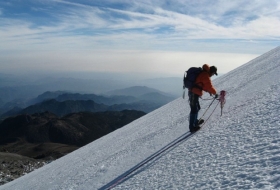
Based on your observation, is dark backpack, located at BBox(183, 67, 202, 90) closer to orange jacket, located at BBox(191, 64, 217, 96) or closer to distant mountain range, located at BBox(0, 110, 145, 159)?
orange jacket, located at BBox(191, 64, 217, 96)

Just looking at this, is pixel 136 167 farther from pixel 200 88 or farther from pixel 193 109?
pixel 200 88

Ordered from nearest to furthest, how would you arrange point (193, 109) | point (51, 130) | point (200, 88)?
point (200, 88) < point (193, 109) < point (51, 130)

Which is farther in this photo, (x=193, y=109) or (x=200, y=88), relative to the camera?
(x=193, y=109)

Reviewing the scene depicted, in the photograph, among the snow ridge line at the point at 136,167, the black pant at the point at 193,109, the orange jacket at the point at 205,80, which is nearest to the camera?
the snow ridge line at the point at 136,167

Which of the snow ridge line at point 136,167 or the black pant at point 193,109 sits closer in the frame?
the snow ridge line at point 136,167

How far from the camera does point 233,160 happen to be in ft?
19.9

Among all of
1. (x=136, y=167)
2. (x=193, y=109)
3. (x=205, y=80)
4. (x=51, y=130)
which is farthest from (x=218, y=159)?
(x=51, y=130)

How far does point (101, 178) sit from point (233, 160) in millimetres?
4999

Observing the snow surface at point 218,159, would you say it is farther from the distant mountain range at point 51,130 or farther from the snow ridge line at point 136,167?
the distant mountain range at point 51,130

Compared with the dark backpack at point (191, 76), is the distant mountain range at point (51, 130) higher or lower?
lower

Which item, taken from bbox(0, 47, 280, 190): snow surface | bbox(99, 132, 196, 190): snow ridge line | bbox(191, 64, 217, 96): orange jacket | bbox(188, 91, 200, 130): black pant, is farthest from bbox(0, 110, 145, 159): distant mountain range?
bbox(191, 64, 217, 96): orange jacket

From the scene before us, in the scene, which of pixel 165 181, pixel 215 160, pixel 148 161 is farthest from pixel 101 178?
pixel 215 160

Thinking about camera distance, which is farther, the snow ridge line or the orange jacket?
the orange jacket

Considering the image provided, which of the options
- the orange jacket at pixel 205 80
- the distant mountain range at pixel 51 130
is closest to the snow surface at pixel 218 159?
the orange jacket at pixel 205 80
